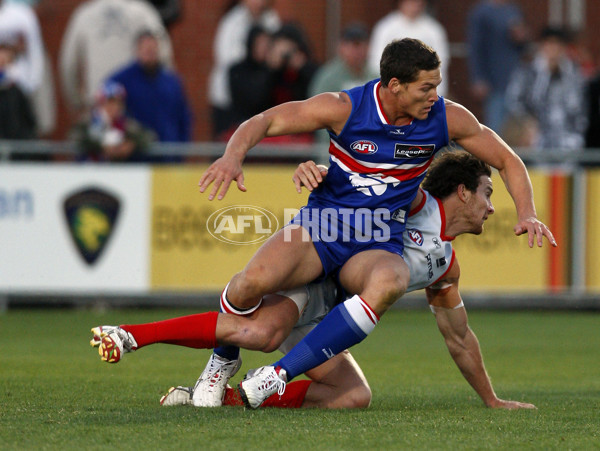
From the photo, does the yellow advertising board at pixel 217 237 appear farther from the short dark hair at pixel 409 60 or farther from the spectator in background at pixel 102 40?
the short dark hair at pixel 409 60

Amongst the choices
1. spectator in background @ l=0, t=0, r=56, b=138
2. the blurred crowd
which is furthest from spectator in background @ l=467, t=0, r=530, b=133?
spectator in background @ l=0, t=0, r=56, b=138

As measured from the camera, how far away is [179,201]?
38.3ft

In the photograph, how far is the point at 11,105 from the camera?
12.6 m

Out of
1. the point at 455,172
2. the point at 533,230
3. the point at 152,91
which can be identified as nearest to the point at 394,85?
the point at 455,172

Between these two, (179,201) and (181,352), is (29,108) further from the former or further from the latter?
(181,352)

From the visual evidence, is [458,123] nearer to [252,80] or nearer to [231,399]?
[231,399]

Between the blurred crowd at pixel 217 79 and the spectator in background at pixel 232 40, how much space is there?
0.05ft

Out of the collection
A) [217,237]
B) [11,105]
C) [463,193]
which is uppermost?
[11,105]

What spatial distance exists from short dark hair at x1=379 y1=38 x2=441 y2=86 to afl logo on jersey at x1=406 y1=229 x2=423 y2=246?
88cm

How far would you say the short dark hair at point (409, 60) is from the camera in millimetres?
6031

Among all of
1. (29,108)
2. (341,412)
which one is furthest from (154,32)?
(341,412)

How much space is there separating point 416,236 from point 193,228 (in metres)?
5.51

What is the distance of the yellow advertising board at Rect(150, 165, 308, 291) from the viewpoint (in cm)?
1162

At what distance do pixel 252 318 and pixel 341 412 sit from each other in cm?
67
